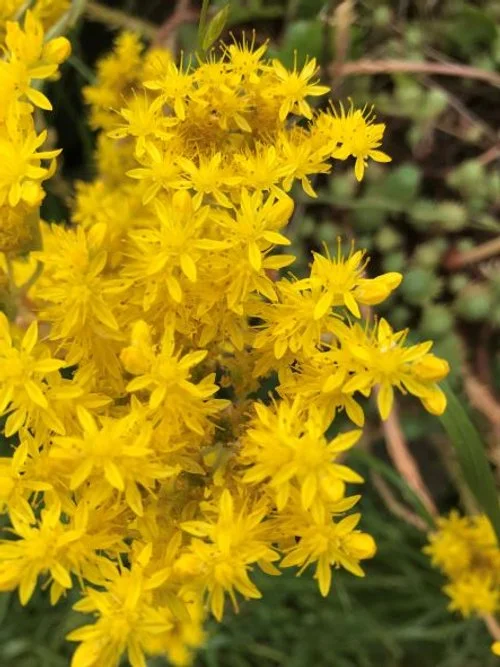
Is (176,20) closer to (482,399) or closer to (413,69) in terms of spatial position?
(413,69)

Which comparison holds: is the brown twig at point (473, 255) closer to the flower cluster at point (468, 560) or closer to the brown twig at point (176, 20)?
the flower cluster at point (468, 560)

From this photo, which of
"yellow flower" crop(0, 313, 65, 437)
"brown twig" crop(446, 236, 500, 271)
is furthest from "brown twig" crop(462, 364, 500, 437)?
"yellow flower" crop(0, 313, 65, 437)

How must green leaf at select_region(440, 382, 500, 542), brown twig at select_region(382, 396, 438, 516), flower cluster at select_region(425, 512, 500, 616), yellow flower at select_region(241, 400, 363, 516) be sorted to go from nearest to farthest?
yellow flower at select_region(241, 400, 363, 516), green leaf at select_region(440, 382, 500, 542), flower cluster at select_region(425, 512, 500, 616), brown twig at select_region(382, 396, 438, 516)

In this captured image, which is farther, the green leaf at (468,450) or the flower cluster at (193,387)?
the green leaf at (468,450)

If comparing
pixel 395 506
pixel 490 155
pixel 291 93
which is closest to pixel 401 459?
pixel 395 506

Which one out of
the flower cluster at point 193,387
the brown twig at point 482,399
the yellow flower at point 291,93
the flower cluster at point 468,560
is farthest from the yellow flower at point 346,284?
the brown twig at point 482,399

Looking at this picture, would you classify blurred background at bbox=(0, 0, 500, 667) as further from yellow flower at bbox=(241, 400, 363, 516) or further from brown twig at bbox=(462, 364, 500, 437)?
yellow flower at bbox=(241, 400, 363, 516)
